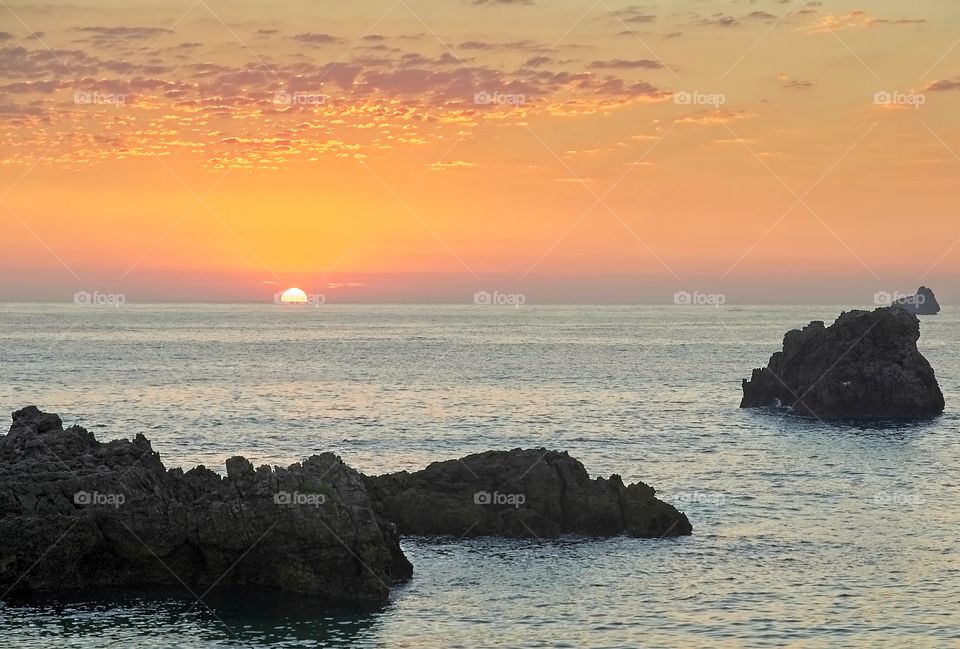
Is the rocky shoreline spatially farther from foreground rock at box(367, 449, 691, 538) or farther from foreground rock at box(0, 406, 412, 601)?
foreground rock at box(367, 449, 691, 538)

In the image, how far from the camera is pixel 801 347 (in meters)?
107

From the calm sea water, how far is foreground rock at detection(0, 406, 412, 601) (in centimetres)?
137

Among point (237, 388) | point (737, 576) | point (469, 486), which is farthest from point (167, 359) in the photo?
point (737, 576)

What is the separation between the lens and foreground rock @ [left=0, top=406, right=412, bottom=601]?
139 ft
